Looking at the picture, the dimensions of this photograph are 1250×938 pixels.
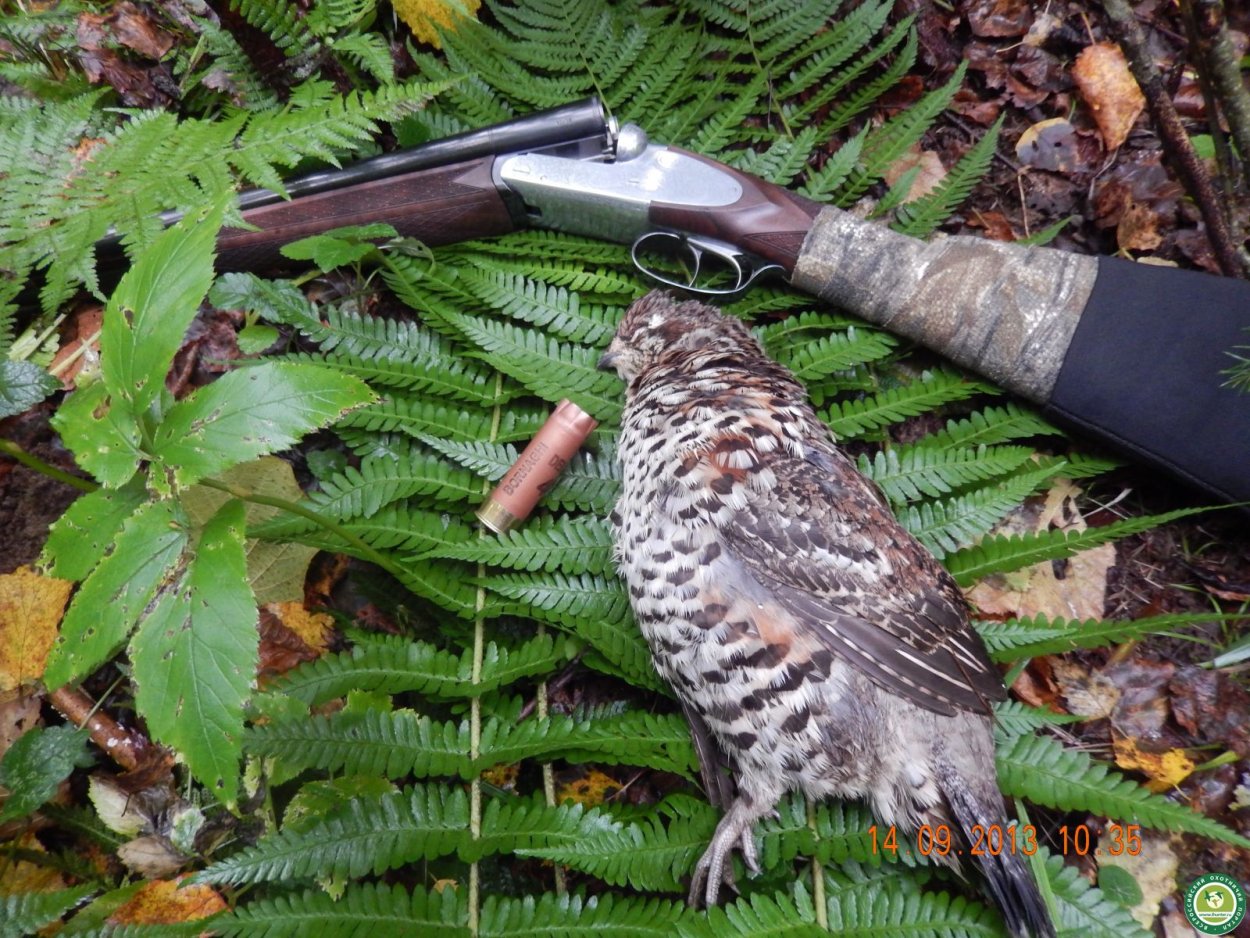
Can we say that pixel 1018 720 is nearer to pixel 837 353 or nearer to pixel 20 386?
pixel 837 353

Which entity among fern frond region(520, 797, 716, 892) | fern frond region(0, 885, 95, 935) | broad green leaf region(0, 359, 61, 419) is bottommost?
fern frond region(520, 797, 716, 892)

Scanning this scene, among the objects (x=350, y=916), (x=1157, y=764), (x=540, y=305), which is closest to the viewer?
(x=350, y=916)

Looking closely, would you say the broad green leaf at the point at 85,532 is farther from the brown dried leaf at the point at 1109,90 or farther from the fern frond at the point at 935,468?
the brown dried leaf at the point at 1109,90

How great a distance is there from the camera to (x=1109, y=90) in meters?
3.97

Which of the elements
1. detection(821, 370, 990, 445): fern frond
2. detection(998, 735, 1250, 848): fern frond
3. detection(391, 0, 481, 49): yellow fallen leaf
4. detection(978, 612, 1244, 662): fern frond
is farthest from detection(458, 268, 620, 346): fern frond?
detection(998, 735, 1250, 848): fern frond

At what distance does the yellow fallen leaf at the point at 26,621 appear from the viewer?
10.2 ft

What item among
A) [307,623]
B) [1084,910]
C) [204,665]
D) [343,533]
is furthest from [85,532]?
[1084,910]

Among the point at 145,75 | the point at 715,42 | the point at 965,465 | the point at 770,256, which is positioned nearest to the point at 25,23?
the point at 145,75

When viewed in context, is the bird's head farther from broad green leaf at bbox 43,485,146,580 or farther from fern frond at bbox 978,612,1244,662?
broad green leaf at bbox 43,485,146,580

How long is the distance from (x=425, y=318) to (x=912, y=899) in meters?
2.85

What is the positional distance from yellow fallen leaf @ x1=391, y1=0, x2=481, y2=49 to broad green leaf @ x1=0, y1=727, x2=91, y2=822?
11.2 ft

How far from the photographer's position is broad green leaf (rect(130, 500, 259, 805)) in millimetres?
1881

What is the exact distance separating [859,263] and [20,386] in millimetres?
3377
